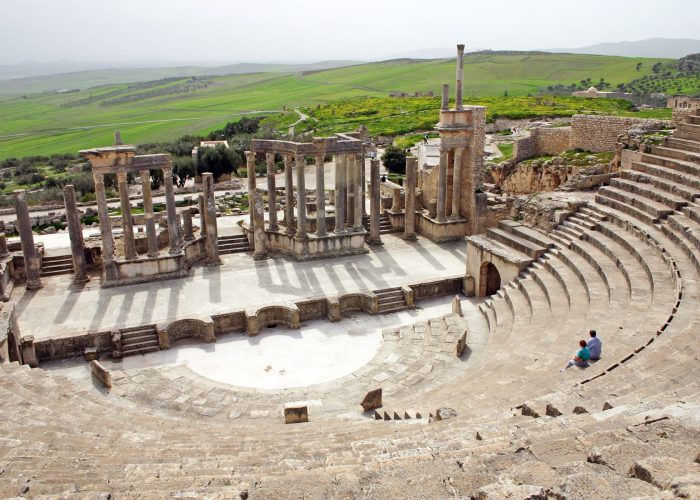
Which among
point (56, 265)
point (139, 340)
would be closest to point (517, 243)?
point (139, 340)

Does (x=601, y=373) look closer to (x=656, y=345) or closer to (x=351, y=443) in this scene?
(x=656, y=345)

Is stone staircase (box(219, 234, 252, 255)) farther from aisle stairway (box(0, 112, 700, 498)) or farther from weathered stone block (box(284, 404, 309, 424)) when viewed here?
weathered stone block (box(284, 404, 309, 424))

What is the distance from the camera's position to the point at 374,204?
2708 cm

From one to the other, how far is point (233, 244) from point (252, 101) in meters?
118

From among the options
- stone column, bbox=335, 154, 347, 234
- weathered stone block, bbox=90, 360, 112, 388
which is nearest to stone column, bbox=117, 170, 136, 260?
weathered stone block, bbox=90, 360, 112, 388

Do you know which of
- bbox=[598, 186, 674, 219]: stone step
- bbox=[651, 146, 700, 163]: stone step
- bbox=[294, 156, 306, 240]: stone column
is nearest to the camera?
bbox=[598, 186, 674, 219]: stone step

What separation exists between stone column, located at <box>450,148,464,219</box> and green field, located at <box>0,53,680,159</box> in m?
46.2

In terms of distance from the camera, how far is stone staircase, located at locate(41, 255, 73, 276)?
81.1ft

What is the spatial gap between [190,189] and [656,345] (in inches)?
1451

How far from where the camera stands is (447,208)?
28891mm

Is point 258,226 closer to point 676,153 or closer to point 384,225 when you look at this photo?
point 384,225

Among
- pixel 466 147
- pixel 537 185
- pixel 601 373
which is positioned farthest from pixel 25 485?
pixel 537 185

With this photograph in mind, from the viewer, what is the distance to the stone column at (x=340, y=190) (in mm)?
26141

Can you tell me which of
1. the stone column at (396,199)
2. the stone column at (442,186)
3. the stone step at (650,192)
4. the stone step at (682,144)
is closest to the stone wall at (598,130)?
the stone step at (682,144)
